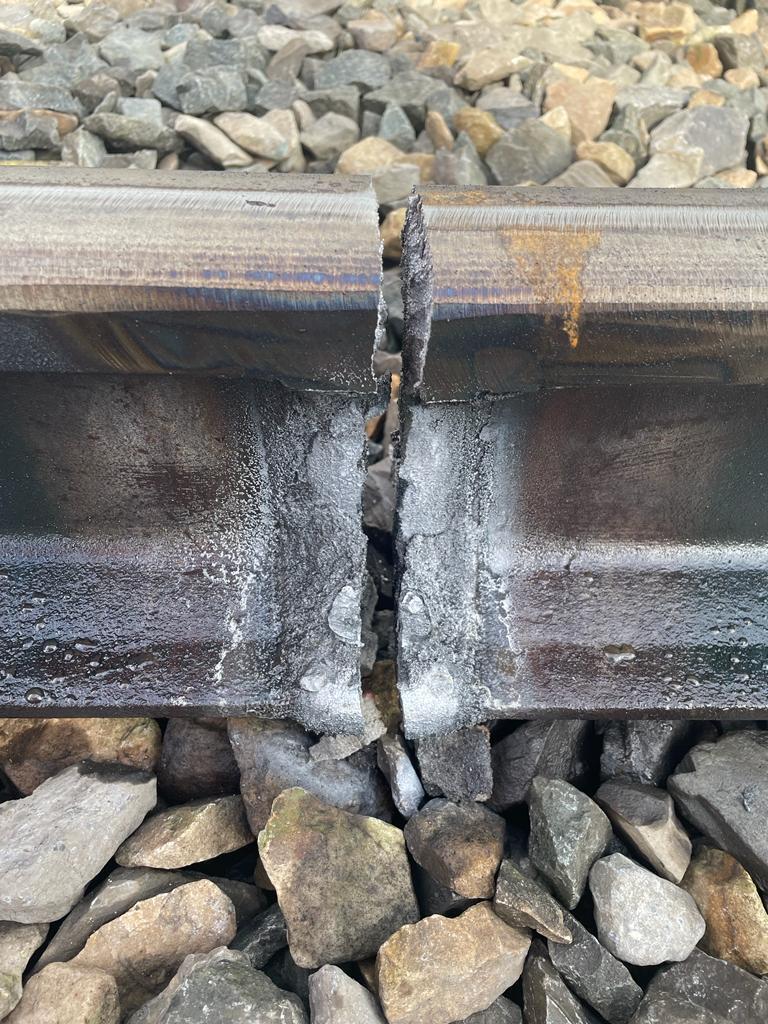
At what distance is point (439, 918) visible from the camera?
1.42m

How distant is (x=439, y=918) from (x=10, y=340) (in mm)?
1219

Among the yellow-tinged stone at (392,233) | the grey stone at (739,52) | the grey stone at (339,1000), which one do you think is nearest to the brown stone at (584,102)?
the grey stone at (739,52)

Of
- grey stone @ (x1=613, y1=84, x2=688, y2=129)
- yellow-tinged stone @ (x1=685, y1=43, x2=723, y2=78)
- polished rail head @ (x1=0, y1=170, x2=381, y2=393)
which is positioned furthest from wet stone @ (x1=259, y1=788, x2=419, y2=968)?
yellow-tinged stone @ (x1=685, y1=43, x2=723, y2=78)

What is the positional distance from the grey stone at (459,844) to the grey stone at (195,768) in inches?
16.1

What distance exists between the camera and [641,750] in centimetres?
170

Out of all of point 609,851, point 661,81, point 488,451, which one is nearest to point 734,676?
point 609,851

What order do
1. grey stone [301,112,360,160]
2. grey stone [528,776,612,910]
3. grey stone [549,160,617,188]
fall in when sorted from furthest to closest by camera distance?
grey stone [301,112,360,160]
grey stone [549,160,617,188]
grey stone [528,776,612,910]

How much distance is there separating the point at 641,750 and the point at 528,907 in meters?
0.45

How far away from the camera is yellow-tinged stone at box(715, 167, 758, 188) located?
3564mm

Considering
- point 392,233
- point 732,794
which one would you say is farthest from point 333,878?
point 392,233

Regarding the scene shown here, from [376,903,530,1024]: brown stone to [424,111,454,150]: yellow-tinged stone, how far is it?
121 inches

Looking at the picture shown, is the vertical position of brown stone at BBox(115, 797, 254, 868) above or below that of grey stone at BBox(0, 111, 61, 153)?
below

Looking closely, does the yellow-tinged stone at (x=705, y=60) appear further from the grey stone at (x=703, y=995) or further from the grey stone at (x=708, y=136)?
the grey stone at (x=703, y=995)

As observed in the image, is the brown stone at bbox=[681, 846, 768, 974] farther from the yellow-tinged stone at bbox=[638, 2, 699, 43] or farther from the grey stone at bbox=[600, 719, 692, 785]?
the yellow-tinged stone at bbox=[638, 2, 699, 43]
